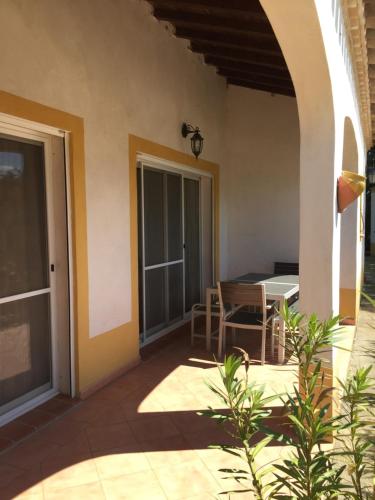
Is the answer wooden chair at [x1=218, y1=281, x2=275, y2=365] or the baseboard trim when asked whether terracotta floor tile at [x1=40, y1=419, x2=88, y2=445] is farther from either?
wooden chair at [x1=218, y1=281, x2=275, y2=365]

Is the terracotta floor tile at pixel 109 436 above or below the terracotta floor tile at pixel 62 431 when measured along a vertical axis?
below

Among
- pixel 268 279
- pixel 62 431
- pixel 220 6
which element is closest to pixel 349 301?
pixel 268 279

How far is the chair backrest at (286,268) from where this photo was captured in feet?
24.1

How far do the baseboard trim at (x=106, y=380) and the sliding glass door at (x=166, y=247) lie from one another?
28.5 inches

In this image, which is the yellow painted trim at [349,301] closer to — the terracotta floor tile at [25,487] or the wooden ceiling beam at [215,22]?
the wooden ceiling beam at [215,22]

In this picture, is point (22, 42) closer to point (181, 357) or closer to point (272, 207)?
point (181, 357)

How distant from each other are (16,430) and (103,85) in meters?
2.98

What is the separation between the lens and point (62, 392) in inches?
152

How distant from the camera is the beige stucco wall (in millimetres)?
7562

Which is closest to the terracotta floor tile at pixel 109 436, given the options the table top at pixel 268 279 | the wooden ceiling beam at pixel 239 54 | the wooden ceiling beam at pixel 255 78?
the table top at pixel 268 279

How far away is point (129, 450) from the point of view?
3066 millimetres

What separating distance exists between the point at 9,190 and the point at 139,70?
219 centimetres

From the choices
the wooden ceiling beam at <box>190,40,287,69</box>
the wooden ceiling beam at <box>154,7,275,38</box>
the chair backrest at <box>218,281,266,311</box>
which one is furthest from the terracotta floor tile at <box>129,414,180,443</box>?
the wooden ceiling beam at <box>190,40,287,69</box>

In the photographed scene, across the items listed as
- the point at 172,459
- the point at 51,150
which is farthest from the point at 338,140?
the point at 172,459
